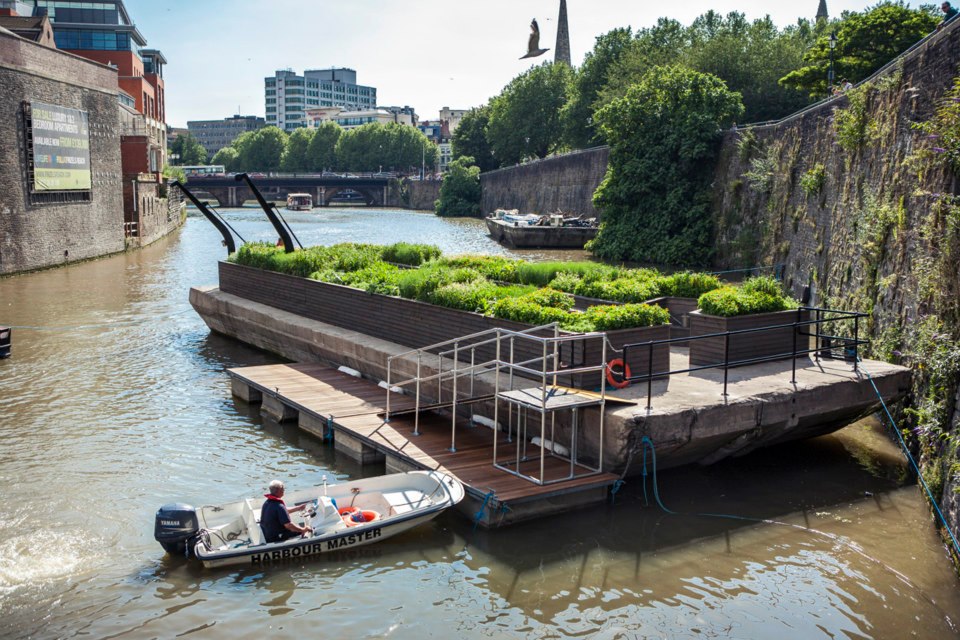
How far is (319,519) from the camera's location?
11352mm

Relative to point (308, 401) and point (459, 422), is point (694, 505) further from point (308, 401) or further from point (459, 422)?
point (308, 401)

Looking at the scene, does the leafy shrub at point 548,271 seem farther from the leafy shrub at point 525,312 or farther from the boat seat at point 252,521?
the boat seat at point 252,521

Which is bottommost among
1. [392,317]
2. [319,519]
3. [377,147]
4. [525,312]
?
[319,519]

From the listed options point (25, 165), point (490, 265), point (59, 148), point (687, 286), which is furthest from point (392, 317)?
point (59, 148)

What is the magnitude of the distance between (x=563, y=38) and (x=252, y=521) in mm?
128781

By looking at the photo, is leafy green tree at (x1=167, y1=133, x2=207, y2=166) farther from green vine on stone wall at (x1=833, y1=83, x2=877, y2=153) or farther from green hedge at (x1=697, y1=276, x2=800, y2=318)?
green hedge at (x1=697, y1=276, x2=800, y2=318)

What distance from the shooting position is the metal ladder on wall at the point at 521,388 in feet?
39.2

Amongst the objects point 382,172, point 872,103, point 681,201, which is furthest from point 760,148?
point 382,172

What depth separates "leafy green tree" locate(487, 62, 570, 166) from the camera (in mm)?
95000

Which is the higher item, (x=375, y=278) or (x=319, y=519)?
(x=375, y=278)

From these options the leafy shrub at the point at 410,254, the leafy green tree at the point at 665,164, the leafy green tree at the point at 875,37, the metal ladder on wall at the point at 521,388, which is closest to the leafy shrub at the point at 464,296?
the metal ladder on wall at the point at 521,388

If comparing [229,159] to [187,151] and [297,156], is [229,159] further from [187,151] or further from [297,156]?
[297,156]

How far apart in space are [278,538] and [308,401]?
5.62m

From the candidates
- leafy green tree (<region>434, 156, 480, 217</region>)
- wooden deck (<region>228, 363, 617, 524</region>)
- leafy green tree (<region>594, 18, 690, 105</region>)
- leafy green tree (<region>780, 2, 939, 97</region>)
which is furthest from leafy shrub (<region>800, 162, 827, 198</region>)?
leafy green tree (<region>434, 156, 480, 217</region>)
